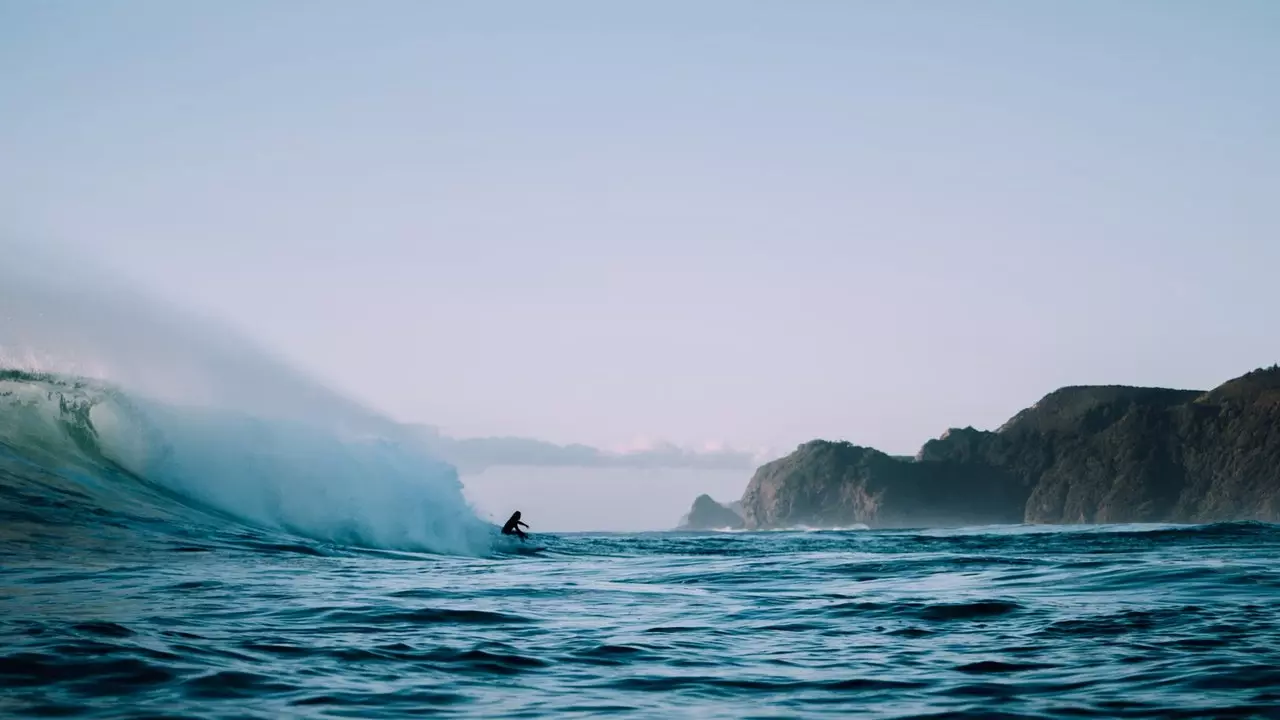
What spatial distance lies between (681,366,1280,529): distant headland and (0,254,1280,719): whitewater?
106 meters

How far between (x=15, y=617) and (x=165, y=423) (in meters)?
19.6

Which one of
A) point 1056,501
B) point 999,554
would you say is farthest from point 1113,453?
point 999,554

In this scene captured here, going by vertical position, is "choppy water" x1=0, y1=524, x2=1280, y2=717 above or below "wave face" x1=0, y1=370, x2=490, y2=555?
below

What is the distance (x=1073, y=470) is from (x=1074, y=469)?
20 centimetres

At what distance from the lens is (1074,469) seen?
437 ft

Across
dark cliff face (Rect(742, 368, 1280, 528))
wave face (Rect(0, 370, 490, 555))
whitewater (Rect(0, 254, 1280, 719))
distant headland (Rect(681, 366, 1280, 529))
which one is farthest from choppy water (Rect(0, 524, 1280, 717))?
distant headland (Rect(681, 366, 1280, 529))

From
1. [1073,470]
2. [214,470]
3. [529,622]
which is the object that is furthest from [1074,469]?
[529,622]

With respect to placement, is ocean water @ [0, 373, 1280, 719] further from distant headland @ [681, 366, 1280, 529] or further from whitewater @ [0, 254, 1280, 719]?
distant headland @ [681, 366, 1280, 529]

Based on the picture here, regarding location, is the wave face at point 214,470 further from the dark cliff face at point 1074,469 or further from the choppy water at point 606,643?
the dark cliff face at point 1074,469

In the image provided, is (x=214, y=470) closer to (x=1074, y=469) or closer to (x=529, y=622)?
(x=529, y=622)

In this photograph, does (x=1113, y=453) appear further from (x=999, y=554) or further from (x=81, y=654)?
(x=81, y=654)

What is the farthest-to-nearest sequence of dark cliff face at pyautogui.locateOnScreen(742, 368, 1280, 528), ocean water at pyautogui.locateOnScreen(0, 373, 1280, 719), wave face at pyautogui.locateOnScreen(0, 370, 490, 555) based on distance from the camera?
dark cliff face at pyautogui.locateOnScreen(742, 368, 1280, 528)
wave face at pyautogui.locateOnScreen(0, 370, 490, 555)
ocean water at pyautogui.locateOnScreen(0, 373, 1280, 719)

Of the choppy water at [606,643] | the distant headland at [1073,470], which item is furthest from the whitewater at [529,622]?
the distant headland at [1073,470]

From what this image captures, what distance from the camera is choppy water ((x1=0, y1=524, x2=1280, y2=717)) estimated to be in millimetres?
6902
